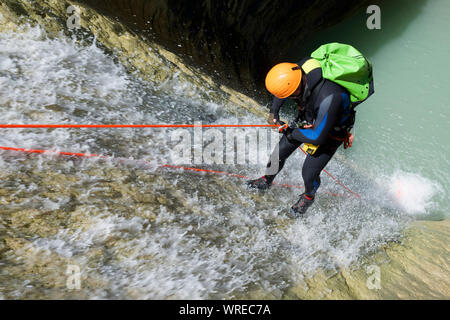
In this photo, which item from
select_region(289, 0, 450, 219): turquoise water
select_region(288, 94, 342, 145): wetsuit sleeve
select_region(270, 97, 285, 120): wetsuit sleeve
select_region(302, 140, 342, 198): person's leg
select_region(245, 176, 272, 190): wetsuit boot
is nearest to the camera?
select_region(288, 94, 342, 145): wetsuit sleeve

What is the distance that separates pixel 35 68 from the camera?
12.6ft

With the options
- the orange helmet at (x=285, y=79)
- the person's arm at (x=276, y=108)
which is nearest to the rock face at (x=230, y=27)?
the person's arm at (x=276, y=108)

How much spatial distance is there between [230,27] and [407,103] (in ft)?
19.8

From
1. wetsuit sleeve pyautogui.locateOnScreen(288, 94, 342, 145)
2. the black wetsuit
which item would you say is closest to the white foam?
the black wetsuit

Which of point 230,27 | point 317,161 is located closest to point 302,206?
point 317,161

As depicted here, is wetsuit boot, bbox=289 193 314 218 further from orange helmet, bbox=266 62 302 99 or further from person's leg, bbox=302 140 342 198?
orange helmet, bbox=266 62 302 99

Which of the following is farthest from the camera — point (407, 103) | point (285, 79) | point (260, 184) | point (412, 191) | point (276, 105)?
Result: point (407, 103)

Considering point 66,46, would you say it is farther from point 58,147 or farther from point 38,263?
point 38,263

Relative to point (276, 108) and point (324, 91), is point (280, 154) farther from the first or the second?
point (324, 91)

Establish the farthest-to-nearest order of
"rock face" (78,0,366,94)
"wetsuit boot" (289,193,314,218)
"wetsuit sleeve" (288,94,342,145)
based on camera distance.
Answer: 1. "rock face" (78,0,366,94)
2. "wetsuit boot" (289,193,314,218)
3. "wetsuit sleeve" (288,94,342,145)

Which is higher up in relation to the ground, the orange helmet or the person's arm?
the orange helmet

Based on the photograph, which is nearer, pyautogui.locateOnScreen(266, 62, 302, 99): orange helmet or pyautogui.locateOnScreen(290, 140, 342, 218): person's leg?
pyautogui.locateOnScreen(266, 62, 302, 99): orange helmet

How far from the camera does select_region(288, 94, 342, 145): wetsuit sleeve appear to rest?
3084 millimetres

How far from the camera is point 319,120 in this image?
317 centimetres
